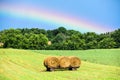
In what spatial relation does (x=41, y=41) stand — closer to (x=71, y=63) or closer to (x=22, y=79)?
(x=71, y=63)

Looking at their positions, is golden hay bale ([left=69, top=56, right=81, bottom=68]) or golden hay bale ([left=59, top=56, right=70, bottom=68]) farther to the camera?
golden hay bale ([left=69, top=56, right=81, bottom=68])

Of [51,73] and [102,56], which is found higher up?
[102,56]

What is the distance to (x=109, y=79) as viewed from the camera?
54.5 feet

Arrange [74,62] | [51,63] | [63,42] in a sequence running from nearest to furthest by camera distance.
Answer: [51,63] < [74,62] < [63,42]

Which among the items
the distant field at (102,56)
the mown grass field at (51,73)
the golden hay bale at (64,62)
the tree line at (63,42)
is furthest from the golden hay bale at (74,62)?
the tree line at (63,42)

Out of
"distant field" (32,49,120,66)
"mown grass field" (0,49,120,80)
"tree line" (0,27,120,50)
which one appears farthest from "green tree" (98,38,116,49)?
"mown grass field" (0,49,120,80)

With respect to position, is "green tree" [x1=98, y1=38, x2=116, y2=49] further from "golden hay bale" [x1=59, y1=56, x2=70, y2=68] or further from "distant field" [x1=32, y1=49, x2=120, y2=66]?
"golden hay bale" [x1=59, y1=56, x2=70, y2=68]

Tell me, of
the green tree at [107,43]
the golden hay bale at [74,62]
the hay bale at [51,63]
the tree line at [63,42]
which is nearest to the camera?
the hay bale at [51,63]

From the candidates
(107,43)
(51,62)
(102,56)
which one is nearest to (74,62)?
(51,62)

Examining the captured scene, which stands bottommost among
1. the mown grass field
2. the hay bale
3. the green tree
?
the mown grass field

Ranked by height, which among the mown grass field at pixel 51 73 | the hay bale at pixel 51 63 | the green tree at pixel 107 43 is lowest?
the mown grass field at pixel 51 73

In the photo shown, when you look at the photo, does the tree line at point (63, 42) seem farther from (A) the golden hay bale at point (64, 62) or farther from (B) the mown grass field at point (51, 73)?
(A) the golden hay bale at point (64, 62)

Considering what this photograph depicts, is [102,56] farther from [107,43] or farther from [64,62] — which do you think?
[107,43]

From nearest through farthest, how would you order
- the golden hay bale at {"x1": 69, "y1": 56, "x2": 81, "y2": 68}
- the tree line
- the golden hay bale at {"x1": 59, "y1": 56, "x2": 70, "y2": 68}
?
the golden hay bale at {"x1": 59, "y1": 56, "x2": 70, "y2": 68} < the golden hay bale at {"x1": 69, "y1": 56, "x2": 81, "y2": 68} < the tree line
